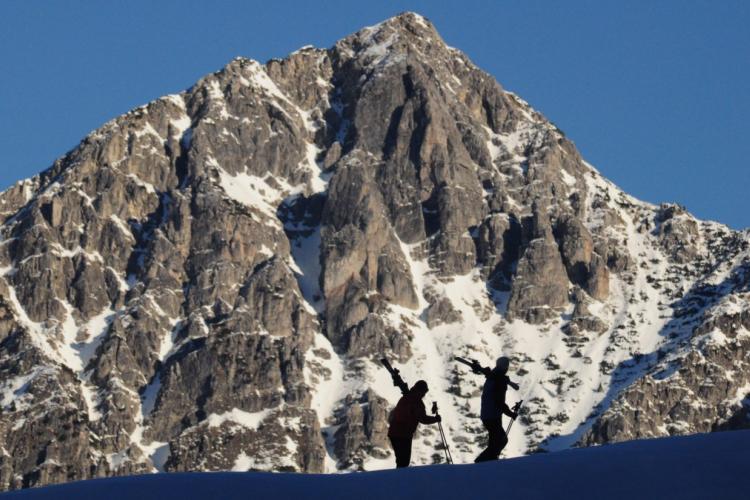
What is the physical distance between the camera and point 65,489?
34.9 metres

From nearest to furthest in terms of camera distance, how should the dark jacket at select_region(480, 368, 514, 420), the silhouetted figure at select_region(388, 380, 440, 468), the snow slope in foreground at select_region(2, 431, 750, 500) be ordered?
the snow slope in foreground at select_region(2, 431, 750, 500), the dark jacket at select_region(480, 368, 514, 420), the silhouetted figure at select_region(388, 380, 440, 468)

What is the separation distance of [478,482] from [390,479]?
1.66 m

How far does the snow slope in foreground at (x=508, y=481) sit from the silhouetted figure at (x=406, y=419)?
17.7ft

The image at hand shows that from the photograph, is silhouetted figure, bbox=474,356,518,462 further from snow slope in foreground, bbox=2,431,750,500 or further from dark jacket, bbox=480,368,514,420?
snow slope in foreground, bbox=2,431,750,500

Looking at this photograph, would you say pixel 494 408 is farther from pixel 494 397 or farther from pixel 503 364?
pixel 503 364

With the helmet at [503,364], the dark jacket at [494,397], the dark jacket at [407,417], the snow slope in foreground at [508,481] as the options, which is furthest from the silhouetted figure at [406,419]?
the snow slope in foreground at [508,481]

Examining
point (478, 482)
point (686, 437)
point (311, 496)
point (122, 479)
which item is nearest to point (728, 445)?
point (686, 437)

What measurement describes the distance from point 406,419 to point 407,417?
6 cm

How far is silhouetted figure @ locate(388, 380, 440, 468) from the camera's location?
4238 cm

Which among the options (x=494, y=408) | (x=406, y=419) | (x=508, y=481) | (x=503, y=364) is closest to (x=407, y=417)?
(x=406, y=419)

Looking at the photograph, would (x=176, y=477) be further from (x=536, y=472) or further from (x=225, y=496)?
(x=536, y=472)

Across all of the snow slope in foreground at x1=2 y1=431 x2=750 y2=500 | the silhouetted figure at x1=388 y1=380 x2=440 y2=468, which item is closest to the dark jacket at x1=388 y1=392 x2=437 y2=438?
the silhouetted figure at x1=388 y1=380 x2=440 y2=468

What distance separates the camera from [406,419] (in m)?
42.5

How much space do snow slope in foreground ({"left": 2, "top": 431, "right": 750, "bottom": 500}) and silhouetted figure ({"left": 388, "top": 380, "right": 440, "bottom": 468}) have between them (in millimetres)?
5409
